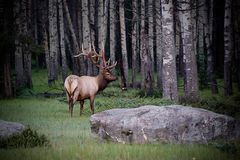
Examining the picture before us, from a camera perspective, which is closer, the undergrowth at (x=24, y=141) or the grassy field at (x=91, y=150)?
the grassy field at (x=91, y=150)

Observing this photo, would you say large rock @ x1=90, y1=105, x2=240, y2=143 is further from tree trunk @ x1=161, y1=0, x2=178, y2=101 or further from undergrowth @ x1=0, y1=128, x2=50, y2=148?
tree trunk @ x1=161, y1=0, x2=178, y2=101

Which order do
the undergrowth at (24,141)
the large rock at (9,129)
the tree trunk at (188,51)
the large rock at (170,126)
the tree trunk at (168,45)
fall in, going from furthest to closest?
1. the tree trunk at (188,51)
2. the tree trunk at (168,45)
3. the large rock at (170,126)
4. the large rock at (9,129)
5. the undergrowth at (24,141)

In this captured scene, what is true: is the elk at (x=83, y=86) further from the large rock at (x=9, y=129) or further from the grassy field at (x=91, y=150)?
the large rock at (x=9, y=129)

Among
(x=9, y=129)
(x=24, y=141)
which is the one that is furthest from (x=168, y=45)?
(x=24, y=141)

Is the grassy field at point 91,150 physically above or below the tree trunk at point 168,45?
below

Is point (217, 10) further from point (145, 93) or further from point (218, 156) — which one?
point (218, 156)

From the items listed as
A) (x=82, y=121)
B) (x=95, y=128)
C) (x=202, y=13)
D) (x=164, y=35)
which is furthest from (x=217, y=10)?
(x=95, y=128)

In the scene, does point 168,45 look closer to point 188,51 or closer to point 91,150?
point 188,51

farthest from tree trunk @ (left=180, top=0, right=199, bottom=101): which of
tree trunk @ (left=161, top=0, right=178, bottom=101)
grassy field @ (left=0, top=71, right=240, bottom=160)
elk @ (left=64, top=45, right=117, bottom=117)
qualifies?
grassy field @ (left=0, top=71, right=240, bottom=160)

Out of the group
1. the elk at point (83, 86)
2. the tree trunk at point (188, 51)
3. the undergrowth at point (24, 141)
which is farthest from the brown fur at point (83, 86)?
the undergrowth at point (24, 141)

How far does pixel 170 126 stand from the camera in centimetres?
1089

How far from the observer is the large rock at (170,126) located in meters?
10.9

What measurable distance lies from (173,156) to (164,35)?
9.89 meters

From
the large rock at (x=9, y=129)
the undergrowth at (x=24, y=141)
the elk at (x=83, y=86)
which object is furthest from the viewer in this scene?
the elk at (x=83, y=86)
